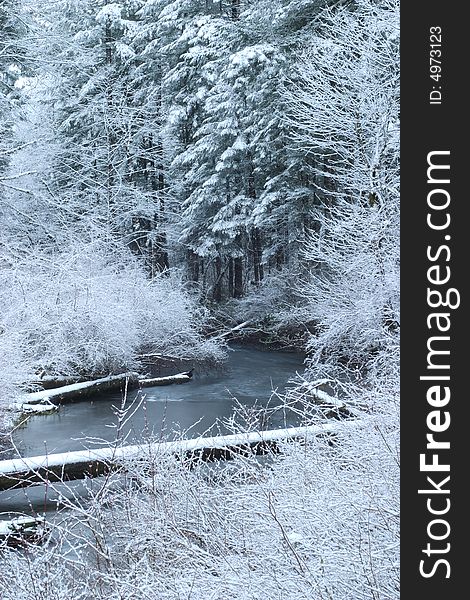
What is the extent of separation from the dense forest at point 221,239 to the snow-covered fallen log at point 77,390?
499mm

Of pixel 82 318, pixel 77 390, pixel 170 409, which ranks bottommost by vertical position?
pixel 170 409

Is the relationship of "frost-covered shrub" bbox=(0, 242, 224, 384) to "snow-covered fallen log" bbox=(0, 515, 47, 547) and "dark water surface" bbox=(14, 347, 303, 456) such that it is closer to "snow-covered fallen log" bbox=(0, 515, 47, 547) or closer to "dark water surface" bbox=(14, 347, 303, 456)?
"dark water surface" bbox=(14, 347, 303, 456)

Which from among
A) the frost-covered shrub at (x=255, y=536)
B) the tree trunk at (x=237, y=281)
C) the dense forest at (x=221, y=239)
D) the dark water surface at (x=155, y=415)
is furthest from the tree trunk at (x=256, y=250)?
the frost-covered shrub at (x=255, y=536)

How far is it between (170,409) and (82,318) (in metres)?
2.92

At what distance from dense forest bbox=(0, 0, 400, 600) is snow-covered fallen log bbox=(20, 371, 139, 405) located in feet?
1.64

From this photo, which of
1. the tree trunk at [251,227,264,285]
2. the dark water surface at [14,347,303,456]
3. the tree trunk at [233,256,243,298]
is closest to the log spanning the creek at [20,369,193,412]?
the dark water surface at [14,347,303,456]

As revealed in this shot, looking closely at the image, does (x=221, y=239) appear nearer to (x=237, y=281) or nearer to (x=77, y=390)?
(x=237, y=281)

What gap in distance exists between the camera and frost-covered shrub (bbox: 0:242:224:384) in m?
11.8

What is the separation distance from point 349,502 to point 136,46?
22.3 meters

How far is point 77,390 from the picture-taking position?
1195 centimetres

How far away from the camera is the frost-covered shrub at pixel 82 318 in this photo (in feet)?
38.7

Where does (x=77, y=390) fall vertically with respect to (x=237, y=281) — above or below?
below

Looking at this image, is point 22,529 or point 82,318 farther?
point 82,318

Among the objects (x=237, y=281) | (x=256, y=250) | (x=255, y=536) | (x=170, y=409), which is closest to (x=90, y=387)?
(x=170, y=409)
